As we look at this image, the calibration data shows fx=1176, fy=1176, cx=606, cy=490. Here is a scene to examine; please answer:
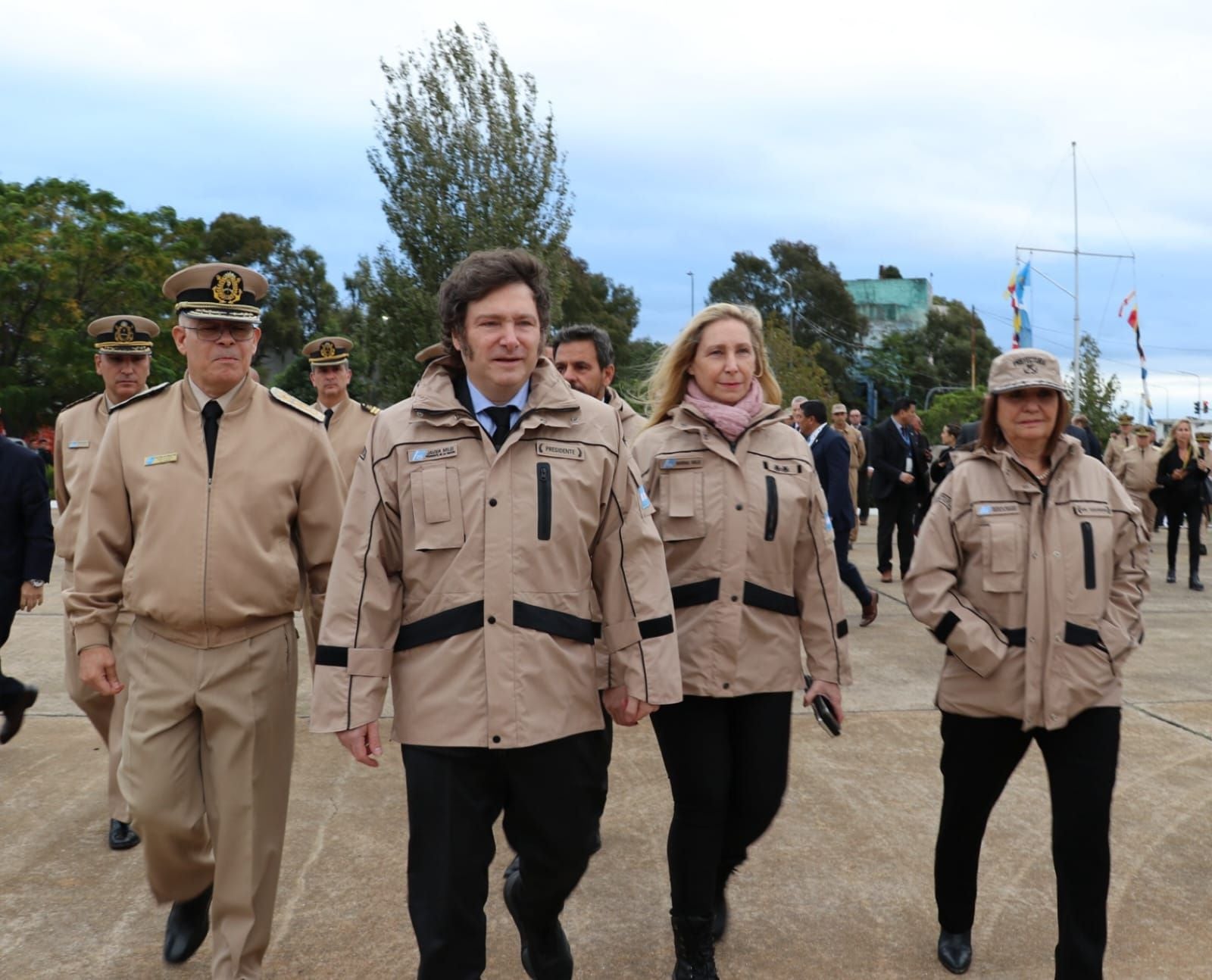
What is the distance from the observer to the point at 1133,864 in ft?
14.5

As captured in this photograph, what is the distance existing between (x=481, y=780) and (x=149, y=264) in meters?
32.3

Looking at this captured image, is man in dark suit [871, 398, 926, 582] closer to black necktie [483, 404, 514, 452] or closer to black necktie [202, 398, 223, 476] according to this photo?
black necktie [202, 398, 223, 476]

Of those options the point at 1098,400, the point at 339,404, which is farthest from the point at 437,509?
the point at 1098,400

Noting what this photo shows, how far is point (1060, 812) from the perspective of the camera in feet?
11.0

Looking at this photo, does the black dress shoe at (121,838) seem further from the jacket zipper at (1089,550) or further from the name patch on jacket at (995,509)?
the jacket zipper at (1089,550)

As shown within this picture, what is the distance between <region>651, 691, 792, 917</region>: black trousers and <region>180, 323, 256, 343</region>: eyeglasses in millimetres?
1739

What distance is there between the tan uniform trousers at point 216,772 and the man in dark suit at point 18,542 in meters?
1.99

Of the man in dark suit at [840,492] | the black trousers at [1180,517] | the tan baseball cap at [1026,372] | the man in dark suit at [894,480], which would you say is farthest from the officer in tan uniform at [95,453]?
the black trousers at [1180,517]

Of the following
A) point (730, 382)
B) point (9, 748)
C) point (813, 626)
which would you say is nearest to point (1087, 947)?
point (813, 626)

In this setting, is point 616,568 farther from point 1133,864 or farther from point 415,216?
point 415,216

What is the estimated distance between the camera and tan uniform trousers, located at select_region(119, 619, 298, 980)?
3.41 metres

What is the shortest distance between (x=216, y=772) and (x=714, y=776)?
1.47 m

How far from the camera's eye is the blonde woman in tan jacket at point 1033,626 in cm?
333

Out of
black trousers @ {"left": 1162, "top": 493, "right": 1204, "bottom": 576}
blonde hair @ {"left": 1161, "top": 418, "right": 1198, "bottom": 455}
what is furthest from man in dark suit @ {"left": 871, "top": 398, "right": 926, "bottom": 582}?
blonde hair @ {"left": 1161, "top": 418, "right": 1198, "bottom": 455}
